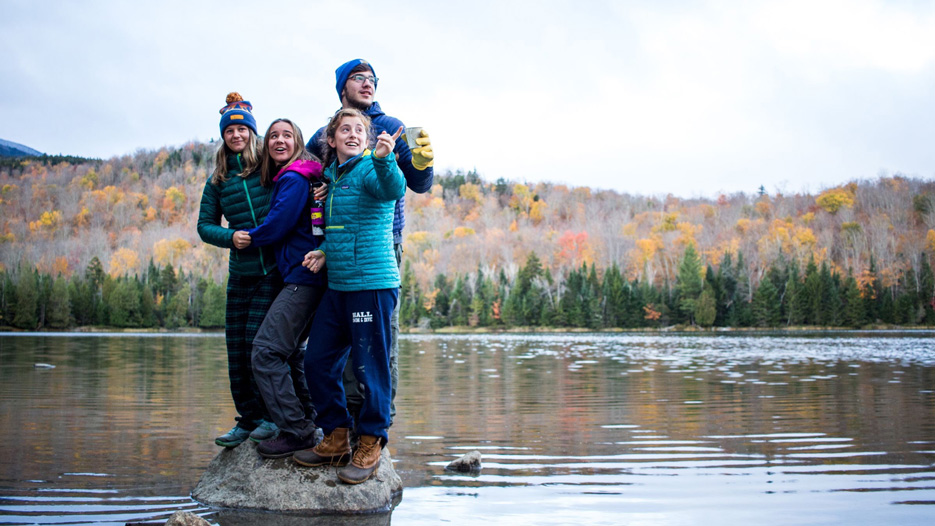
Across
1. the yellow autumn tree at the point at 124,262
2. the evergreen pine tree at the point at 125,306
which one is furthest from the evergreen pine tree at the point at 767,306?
the yellow autumn tree at the point at 124,262

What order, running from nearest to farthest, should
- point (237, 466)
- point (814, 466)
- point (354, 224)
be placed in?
point (354, 224)
point (237, 466)
point (814, 466)

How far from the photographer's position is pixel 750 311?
92.3m

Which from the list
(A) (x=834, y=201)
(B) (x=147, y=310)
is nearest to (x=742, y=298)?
(A) (x=834, y=201)

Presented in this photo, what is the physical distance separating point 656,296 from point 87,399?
295 ft

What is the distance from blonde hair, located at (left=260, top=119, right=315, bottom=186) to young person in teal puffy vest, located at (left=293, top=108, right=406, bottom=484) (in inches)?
11.5

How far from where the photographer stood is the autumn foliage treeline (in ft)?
306

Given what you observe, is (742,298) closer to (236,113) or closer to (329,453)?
(329,453)

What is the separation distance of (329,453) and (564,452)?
10.2 ft

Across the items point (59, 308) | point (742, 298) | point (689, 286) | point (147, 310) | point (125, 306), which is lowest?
point (147, 310)

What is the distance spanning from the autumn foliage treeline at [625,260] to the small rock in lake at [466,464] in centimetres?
8958

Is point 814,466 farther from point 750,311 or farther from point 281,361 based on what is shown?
point 750,311

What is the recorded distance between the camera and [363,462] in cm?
552

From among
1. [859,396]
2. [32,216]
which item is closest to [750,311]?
[859,396]

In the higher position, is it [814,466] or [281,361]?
[281,361]
